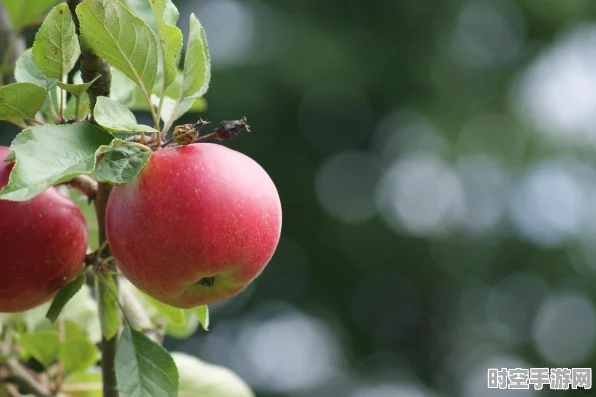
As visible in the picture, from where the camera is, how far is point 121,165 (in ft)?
1.62

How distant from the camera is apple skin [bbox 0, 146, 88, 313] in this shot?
1.80 feet

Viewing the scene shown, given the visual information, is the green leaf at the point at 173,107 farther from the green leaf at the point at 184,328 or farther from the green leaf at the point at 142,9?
the green leaf at the point at 184,328

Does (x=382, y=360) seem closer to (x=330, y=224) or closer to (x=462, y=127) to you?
(x=330, y=224)

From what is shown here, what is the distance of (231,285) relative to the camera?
0.56 m

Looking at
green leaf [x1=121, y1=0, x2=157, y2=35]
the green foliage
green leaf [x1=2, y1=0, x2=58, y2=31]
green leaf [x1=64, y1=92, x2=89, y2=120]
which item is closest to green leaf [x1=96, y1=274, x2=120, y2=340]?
the green foliage

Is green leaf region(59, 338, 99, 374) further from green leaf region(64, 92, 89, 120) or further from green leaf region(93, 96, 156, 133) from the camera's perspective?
green leaf region(93, 96, 156, 133)

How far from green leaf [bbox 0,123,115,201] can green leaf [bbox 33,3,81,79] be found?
0.28ft

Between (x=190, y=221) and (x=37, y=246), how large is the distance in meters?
0.13

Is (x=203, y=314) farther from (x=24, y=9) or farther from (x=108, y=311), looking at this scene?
(x=24, y=9)

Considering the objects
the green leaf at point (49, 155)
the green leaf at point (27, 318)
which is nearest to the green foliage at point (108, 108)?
the green leaf at point (49, 155)

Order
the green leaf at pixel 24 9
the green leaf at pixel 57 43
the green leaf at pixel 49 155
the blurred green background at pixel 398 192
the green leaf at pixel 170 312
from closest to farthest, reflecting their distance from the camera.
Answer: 1. the green leaf at pixel 49 155
2. the green leaf at pixel 57 43
3. the green leaf at pixel 170 312
4. the green leaf at pixel 24 9
5. the blurred green background at pixel 398 192

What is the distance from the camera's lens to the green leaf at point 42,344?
0.77m

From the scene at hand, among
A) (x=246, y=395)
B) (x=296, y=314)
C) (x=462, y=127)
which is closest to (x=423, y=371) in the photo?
(x=296, y=314)

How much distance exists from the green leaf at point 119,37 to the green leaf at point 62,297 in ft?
0.53
